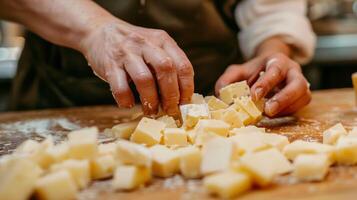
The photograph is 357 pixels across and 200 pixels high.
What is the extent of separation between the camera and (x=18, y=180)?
0.81 meters

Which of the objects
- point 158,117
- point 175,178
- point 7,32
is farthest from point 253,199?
point 7,32

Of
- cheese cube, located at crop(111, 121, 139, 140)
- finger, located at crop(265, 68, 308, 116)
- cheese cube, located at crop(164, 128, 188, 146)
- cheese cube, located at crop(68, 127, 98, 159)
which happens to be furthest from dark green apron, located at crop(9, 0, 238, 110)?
cheese cube, located at crop(68, 127, 98, 159)

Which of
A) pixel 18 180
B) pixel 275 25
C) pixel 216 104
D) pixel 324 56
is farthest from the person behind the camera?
pixel 324 56

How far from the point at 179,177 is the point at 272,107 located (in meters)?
0.43

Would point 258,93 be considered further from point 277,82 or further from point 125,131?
point 125,131

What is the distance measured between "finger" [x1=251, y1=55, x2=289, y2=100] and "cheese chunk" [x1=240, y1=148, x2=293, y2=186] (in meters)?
0.37

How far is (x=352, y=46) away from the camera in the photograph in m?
2.40

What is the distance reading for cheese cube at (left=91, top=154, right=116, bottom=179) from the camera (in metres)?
0.93

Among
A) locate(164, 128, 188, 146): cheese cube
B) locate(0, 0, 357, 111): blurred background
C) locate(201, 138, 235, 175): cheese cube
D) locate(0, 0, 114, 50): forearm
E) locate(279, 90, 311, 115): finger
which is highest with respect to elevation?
locate(0, 0, 114, 50): forearm

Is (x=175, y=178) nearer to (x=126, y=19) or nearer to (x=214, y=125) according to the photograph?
(x=214, y=125)

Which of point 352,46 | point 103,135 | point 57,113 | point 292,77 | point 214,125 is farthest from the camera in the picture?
point 352,46

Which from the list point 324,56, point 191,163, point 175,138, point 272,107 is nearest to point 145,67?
point 175,138

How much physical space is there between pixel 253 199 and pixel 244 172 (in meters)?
0.05

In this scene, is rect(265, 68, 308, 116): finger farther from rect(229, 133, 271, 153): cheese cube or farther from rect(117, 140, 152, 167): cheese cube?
rect(117, 140, 152, 167): cheese cube
